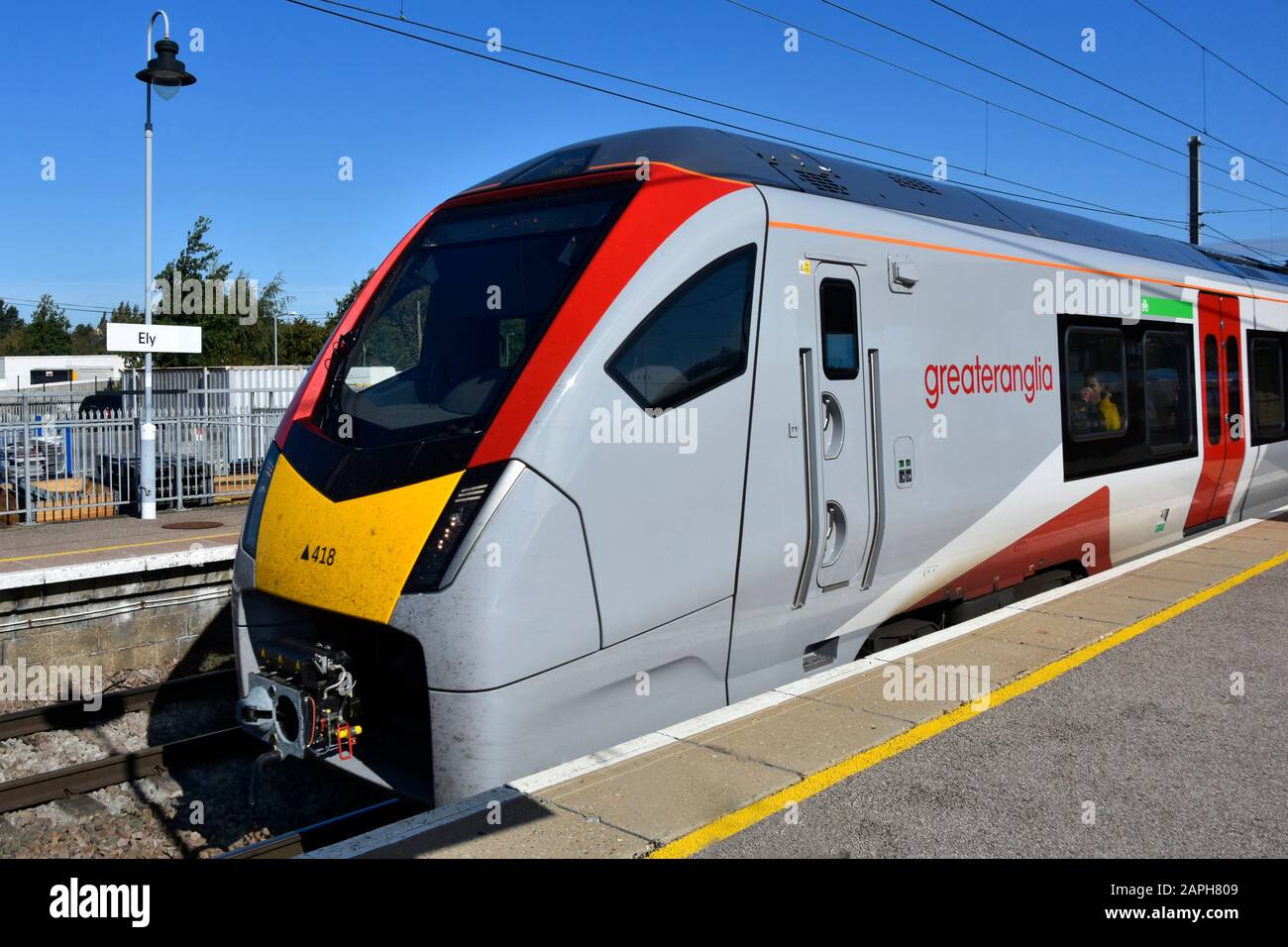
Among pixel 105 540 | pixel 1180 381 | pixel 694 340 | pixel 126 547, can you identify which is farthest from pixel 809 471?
pixel 105 540

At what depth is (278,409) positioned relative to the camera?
1716 cm

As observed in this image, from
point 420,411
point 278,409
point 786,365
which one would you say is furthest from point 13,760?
point 278,409

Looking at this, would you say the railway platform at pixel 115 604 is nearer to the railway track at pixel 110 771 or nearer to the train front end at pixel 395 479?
the railway track at pixel 110 771

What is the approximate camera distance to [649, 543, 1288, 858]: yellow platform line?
3754 mm

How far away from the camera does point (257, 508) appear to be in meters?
5.29

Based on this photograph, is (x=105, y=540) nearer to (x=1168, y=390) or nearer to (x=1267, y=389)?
(x=1168, y=390)

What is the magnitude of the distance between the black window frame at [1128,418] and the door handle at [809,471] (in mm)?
3105

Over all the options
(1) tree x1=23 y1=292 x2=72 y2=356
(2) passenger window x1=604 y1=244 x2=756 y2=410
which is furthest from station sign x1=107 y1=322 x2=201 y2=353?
(1) tree x1=23 y1=292 x2=72 y2=356

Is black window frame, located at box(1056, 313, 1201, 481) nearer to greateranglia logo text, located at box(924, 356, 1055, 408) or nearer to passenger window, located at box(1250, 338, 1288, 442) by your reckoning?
greateranglia logo text, located at box(924, 356, 1055, 408)

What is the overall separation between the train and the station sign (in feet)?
30.3

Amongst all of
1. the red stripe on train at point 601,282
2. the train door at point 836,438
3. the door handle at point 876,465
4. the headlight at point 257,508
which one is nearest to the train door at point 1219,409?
the door handle at point 876,465
